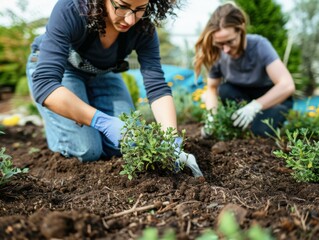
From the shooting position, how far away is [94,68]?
280 cm

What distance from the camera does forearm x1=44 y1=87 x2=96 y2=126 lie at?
7.09 feet

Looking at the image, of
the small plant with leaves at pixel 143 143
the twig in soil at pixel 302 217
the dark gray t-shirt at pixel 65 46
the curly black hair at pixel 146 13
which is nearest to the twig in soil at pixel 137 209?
the small plant with leaves at pixel 143 143

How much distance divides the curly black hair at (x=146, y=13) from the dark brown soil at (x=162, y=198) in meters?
0.84

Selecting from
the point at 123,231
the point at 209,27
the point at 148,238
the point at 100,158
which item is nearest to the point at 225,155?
the point at 100,158

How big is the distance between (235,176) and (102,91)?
4.60 ft

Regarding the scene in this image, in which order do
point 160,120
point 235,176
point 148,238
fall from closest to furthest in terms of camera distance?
point 148,238 < point 235,176 < point 160,120

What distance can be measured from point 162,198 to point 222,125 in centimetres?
162

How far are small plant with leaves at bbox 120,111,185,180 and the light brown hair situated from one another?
5.17 feet

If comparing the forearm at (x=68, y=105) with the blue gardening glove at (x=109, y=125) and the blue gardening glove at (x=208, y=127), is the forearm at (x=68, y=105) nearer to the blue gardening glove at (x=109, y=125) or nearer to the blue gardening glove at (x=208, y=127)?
the blue gardening glove at (x=109, y=125)

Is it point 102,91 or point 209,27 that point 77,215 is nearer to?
point 102,91

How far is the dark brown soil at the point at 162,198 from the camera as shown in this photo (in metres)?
1.22

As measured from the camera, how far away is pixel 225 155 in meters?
2.64

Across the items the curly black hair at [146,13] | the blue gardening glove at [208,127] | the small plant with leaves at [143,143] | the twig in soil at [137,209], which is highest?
the curly black hair at [146,13]

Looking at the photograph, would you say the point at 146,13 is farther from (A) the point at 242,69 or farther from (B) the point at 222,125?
(A) the point at 242,69
